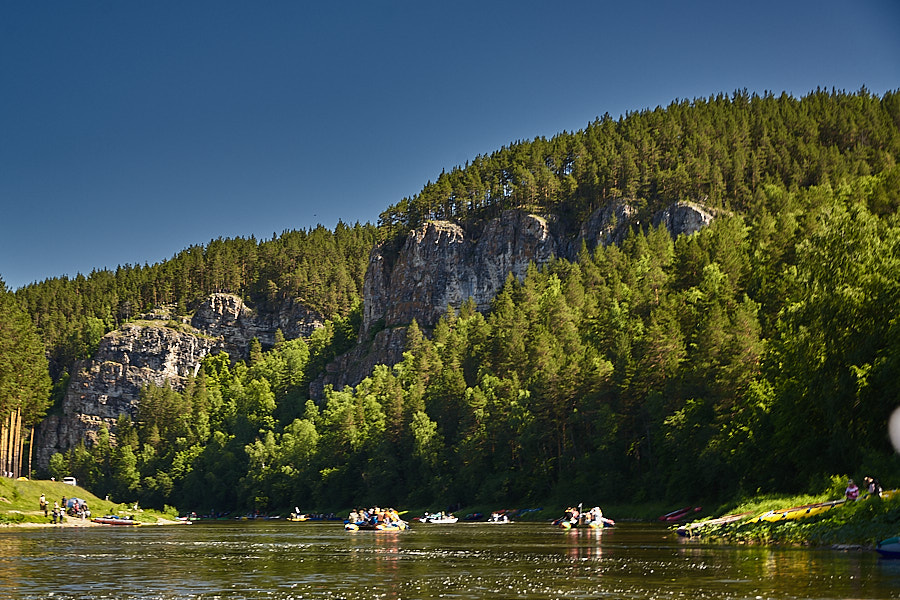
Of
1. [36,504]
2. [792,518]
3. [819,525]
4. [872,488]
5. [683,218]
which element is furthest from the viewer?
[683,218]

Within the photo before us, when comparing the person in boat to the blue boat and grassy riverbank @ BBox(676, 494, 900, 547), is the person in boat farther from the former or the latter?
the blue boat

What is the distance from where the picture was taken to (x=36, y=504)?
3826 inches

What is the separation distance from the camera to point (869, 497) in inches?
1597

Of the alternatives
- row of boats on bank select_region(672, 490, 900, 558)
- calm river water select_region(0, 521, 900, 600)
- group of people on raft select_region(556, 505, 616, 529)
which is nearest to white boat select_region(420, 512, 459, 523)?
group of people on raft select_region(556, 505, 616, 529)

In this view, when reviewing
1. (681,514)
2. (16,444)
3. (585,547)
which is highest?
(16,444)

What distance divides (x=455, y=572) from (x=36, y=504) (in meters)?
76.0

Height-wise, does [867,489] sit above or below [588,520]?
above

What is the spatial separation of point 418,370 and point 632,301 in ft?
206

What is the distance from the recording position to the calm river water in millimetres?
27688

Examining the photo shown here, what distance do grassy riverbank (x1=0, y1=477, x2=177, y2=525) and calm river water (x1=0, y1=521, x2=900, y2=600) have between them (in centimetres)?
3353

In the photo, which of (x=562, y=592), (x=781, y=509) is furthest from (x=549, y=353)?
(x=562, y=592)

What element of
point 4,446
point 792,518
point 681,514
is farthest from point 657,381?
point 4,446

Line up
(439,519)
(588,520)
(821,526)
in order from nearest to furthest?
(821,526)
(588,520)
(439,519)

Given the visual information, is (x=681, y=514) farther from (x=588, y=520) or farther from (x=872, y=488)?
(x=872, y=488)
